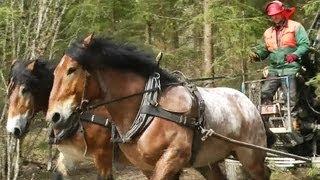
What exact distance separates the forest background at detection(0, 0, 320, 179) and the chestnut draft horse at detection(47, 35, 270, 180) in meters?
2.00

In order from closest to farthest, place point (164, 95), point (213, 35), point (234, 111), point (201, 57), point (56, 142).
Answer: point (164, 95)
point (234, 111)
point (56, 142)
point (213, 35)
point (201, 57)

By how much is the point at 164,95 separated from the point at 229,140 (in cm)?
86

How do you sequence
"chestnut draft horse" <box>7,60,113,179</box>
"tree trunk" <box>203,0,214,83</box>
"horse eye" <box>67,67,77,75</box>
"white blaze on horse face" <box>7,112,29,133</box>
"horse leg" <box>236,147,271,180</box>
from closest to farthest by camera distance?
"horse eye" <box>67,67,77,75</box> < "horse leg" <box>236,147,271,180</box> < "white blaze on horse face" <box>7,112,29,133</box> < "chestnut draft horse" <box>7,60,113,179</box> < "tree trunk" <box>203,0,214,83</box>

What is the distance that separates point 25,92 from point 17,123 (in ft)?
1.62

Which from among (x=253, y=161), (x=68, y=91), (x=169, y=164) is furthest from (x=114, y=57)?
(x=253, y=161)

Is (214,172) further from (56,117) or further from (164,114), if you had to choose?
(56,117)

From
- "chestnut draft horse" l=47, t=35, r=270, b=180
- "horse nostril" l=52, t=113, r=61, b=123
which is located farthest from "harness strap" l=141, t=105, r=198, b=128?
"horse nostril" l=52, t=113, r=61, b=123

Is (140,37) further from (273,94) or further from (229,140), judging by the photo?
(229,140)

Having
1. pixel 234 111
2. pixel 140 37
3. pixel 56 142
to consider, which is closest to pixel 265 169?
pixel 234 111

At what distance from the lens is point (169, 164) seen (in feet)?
17.0

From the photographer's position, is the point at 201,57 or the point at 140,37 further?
the point at 201,57

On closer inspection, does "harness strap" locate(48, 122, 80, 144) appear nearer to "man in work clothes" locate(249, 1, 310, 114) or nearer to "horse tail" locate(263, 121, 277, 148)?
"horse tail" locate(263, 121, 277, 148)

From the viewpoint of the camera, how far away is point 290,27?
743 centimetres

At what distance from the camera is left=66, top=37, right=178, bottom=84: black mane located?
5246mm
